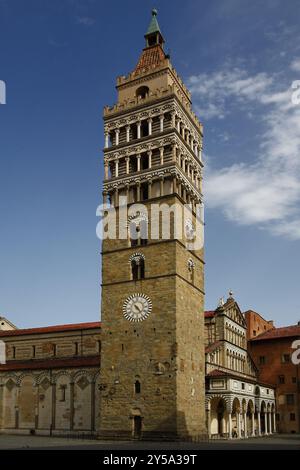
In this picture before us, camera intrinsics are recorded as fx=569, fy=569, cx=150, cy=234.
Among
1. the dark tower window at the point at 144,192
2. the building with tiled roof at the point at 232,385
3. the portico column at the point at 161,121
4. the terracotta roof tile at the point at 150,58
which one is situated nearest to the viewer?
the building with tiled roof at the point at 232,385

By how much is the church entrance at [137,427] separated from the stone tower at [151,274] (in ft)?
0.19

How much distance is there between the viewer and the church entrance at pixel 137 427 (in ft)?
112

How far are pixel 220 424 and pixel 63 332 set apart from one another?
15525 millimetres

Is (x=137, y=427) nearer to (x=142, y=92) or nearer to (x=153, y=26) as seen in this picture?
(x=142, y=92)

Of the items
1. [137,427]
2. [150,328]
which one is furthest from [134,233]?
[137,427]

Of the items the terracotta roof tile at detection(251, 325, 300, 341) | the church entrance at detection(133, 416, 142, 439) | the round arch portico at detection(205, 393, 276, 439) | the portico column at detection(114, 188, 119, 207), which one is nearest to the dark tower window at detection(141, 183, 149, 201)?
the portico column at detection(114, 188, 119, 207)

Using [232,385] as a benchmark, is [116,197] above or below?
above

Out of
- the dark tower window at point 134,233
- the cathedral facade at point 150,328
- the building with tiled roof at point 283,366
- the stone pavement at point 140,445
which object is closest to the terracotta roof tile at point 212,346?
the cathedral facade at point 150,328

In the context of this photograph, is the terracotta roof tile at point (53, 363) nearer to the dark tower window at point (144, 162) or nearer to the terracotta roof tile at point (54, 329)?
the terracotta roof tile at point (54, 329)

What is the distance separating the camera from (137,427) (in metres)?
34.2

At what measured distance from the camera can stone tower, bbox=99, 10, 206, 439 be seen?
1348 inches

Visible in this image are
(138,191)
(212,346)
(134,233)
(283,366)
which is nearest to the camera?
(134,233)

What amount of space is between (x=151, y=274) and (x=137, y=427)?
9.31 meters
